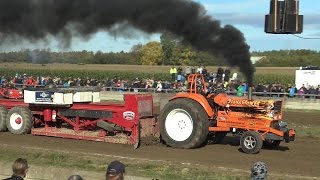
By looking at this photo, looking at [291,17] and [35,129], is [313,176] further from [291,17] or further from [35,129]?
[35,129]

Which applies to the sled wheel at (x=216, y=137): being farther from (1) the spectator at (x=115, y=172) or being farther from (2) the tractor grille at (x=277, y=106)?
(1) the spectator at (x=115, y=172)

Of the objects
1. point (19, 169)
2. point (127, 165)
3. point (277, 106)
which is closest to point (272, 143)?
point (277, 106)

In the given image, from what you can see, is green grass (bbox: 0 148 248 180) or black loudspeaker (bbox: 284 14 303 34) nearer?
green grass (bbox: 0 148 248 180)

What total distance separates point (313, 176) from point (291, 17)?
4.63 meters

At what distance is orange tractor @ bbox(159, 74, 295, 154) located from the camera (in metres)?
11.5

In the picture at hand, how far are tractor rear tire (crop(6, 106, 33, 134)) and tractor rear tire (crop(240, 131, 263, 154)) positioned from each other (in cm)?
589

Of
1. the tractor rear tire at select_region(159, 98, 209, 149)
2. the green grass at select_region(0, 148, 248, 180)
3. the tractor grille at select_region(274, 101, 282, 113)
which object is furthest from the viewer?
the tractor rear tire at select_region(159, 98, 209, 149)

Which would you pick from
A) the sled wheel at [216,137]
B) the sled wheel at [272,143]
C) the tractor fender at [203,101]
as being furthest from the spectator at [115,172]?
the sled wheel at [216,137]

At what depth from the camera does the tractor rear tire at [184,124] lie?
11.8m

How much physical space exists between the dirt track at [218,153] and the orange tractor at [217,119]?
309 mm

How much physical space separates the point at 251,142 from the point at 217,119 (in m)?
Answer: 0.97

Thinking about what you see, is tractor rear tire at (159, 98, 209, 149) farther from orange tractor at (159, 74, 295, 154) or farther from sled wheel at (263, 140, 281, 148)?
sled wheel at (263, 140, 281, 148)

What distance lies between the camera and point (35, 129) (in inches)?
562

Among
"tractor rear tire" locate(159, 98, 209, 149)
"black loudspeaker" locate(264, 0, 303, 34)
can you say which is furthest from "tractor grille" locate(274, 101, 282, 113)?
"black loudspeaker" locate(264, 0, 303, 34)
